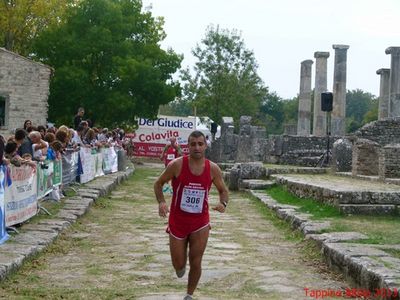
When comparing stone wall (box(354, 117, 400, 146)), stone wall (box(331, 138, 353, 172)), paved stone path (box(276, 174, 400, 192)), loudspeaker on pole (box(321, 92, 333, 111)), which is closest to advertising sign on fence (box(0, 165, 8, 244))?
paved stone path (box(276, 174, 400, 192))

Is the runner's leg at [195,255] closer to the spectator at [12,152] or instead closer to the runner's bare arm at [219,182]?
the runner's bare arm at [219,182]

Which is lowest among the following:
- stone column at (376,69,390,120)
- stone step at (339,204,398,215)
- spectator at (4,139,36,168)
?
stone step at (339,204,398,215)

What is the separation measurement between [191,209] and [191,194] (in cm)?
14

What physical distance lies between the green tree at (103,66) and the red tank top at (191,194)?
2944 centimetres

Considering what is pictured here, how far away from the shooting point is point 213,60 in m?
50.9

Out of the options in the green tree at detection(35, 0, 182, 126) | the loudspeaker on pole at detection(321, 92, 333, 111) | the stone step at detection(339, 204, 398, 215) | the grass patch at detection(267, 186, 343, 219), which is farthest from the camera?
the green tree at detection(35, 0, 182, 126)

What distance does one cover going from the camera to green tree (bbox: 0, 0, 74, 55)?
45.1 metres

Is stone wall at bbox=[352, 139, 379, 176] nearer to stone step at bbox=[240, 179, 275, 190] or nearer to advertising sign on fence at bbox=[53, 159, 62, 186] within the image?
stone step at bbox=[240, 179, 275, 190]

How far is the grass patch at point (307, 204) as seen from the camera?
43.6 ft

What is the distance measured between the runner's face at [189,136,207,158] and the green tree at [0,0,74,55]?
3862 cm

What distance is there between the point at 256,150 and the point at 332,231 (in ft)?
72.7

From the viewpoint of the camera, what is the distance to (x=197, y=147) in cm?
694

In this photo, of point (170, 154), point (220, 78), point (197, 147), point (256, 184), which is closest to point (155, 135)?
point (220, 78)

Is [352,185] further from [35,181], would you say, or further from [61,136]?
[35,181]
